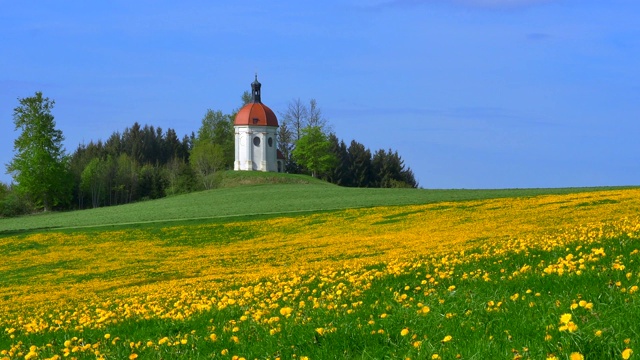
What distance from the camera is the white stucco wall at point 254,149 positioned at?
131125mm

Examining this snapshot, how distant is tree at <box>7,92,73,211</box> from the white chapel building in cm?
3435

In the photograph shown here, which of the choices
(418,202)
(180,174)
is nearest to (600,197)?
(418,202)

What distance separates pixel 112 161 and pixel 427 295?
383 feet

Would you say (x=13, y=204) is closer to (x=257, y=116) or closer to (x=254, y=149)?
(x=254, y=149)

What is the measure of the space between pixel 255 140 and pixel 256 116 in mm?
4205

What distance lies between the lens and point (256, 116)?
132 m

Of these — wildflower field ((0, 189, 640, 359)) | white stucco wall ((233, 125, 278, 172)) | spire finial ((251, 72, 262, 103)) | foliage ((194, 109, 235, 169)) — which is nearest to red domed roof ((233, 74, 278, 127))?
white stucco wall ((233, 125, 278, 172))

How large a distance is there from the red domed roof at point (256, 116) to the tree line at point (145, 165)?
620cm

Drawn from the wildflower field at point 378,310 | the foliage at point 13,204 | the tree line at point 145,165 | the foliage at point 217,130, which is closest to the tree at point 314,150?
the tree line at point 145,165

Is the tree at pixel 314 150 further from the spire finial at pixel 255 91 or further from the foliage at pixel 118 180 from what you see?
the foliage at pixel 118 180

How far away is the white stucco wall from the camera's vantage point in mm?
131125

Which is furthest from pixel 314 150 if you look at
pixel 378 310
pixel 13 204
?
pixel 378 310

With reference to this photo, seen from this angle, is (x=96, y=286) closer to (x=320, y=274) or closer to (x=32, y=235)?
(x=320, y=274)

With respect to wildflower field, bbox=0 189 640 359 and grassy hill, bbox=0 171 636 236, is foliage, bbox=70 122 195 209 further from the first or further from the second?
wildflower field, bbox=0 189 640 359
